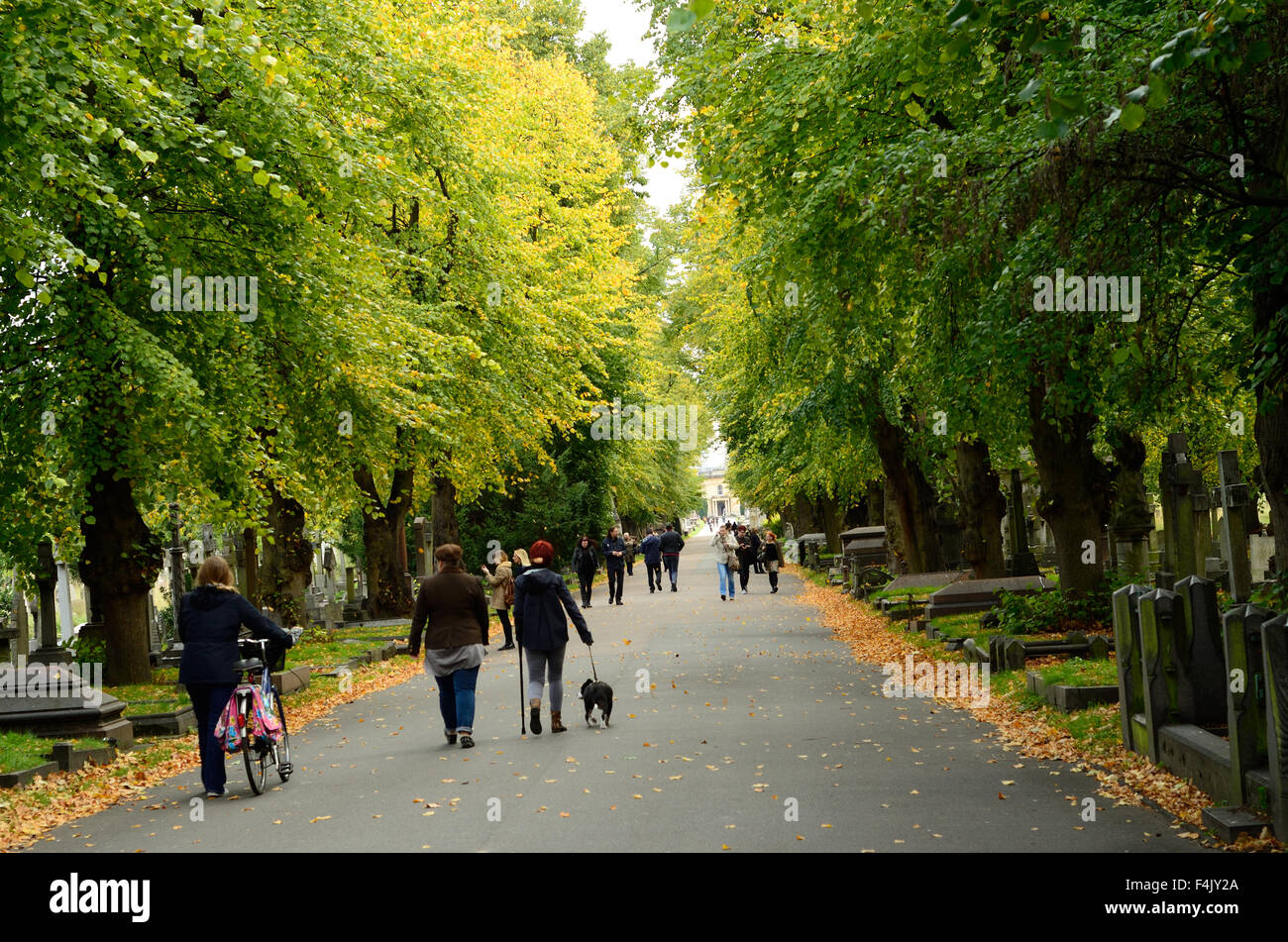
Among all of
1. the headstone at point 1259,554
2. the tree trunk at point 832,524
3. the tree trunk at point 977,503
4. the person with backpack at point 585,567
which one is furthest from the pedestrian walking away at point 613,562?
the headstone at point 1259,554

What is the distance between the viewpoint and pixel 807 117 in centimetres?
1445

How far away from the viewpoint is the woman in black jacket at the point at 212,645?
9.41 m

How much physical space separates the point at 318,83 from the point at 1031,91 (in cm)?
1351

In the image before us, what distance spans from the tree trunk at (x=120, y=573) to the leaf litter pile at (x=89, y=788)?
3259 millimetres

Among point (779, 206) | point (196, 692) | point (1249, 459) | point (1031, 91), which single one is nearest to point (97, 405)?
point (196, 692)

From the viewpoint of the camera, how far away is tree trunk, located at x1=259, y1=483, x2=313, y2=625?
22281mm

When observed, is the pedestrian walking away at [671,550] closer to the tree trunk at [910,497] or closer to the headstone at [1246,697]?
the tree trunk at [910,497]

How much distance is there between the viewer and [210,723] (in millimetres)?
9469

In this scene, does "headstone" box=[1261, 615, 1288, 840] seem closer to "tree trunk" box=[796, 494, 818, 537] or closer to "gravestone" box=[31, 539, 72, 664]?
"gravestone" box=[31, 539, 72, 664]

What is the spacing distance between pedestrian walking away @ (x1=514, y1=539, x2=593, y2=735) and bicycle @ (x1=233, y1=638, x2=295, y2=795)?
265 cm

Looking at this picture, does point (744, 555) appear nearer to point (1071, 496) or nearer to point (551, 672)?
point (1071, 496)

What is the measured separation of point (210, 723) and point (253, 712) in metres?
0.37

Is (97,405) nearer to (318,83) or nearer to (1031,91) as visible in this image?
(318,83)

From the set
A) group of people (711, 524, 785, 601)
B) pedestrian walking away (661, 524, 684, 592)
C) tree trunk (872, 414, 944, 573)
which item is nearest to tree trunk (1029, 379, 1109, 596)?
tree trunk (872, 414, 944, 573)
